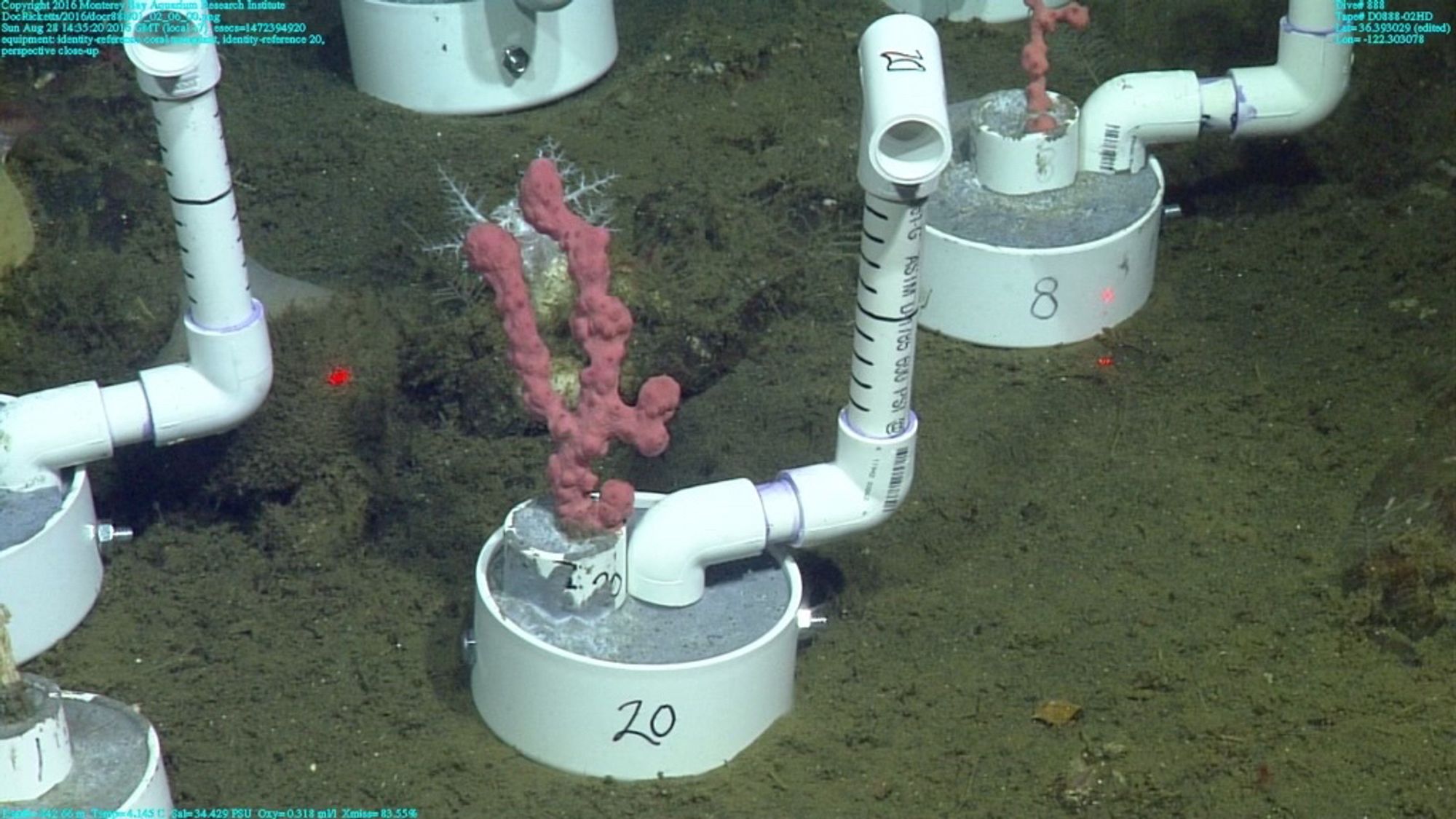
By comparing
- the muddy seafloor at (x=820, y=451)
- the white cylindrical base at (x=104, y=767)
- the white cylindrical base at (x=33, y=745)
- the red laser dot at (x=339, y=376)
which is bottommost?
the muddy seafloor at (x=820, y=451)

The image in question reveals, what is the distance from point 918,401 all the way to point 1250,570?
29.4 inches

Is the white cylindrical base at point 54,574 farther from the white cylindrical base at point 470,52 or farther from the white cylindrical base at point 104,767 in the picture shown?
the white cylindrical base at point 470,52

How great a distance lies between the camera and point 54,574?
360 centimetres

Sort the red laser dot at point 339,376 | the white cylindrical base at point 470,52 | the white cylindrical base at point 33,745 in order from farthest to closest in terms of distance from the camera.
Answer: the white cylindrical base at point 470,52 → the red laser dot at point 339,376 → the white cylindrical base at point 33,745

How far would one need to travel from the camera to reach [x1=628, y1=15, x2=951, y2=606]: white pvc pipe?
3113 mm

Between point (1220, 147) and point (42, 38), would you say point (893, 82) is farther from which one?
point (42, 38)

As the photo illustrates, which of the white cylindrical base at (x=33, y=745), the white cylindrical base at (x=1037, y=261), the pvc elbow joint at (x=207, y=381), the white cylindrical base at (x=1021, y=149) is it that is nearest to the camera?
the white cylindrical base at (x=33, y=745)

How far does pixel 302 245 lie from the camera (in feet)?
14.9

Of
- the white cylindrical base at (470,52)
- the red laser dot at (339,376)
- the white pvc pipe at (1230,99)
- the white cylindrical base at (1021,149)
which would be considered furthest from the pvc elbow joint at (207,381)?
the white pvc pipe at (1230,99)

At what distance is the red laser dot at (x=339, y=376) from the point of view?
160 inches

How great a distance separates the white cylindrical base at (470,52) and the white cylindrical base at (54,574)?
1554mm

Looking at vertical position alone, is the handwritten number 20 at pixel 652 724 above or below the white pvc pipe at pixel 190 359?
below

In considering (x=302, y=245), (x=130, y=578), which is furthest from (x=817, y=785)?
(x=302, y=245)

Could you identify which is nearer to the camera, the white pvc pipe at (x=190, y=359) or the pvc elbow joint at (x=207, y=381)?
the white pvc pipe at (x=190, y=359)
